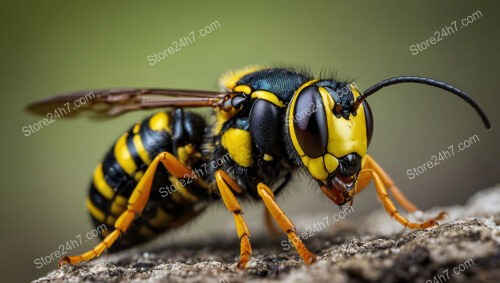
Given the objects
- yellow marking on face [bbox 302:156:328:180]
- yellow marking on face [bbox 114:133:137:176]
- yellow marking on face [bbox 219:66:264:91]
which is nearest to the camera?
yellow marking on face [bbox 302:156:328:180]

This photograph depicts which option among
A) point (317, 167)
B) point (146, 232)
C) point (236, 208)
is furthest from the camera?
point (146, 232)

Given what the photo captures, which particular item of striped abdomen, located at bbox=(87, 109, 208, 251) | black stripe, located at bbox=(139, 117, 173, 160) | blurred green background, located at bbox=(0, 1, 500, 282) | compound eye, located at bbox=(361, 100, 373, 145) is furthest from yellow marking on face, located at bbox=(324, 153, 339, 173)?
blurred green background, located at bbox=(0, 1, 500, 282)

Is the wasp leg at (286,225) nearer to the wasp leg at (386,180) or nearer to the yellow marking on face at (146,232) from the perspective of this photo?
the wasp leg at (386,180)

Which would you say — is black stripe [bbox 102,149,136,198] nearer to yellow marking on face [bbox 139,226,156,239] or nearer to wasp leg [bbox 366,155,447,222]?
yellow marking on face [bbox 139,226,156,239]

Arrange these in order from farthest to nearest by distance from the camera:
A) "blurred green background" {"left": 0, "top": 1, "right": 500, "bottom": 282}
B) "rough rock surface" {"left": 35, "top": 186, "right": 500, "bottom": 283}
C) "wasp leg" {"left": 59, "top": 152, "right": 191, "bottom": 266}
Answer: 1. "blurred green background" {"left": 0, "top": 1, "right": 500, "bottom": 282}
2. "wasp leg" {"left": 59, "top": 152, "right": 191, "bottom": 266}
3. "rough rock surface" {"left": 35, "top": 186, "right": 500, "bottom": 283}

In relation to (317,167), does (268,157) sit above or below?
above

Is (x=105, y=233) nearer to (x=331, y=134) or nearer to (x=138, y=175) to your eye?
(x=138, y=175)

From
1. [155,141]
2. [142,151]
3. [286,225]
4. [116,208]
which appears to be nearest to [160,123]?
[155,141]
